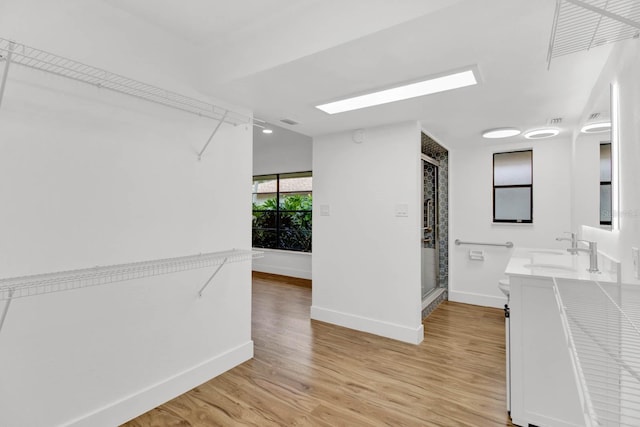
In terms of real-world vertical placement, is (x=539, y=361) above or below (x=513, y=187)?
below

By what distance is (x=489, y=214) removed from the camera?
450 centimetres

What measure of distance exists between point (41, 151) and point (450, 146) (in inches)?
179

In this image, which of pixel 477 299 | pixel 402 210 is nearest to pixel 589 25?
pixel 402 210

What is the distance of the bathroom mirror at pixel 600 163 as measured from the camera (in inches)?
74.2

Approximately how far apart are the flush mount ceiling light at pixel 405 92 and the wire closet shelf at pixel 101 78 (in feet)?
2.73

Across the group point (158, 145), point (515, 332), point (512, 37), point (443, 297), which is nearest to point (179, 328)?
point (158, 145)

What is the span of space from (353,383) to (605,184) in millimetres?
2245

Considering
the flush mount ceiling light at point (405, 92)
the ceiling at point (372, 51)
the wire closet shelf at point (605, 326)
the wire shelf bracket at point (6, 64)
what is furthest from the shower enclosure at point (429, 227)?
the wire shelf bracket at point (6, 64)

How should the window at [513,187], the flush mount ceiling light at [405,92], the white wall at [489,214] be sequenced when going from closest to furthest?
the flush mount ceiling light at [405,92]
the white wall at [489,214]
the window at [513,187]

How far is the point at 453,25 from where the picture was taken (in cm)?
165

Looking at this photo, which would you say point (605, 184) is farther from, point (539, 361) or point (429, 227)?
point (429, 227)

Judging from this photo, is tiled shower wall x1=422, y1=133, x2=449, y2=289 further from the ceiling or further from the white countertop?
the white countertop

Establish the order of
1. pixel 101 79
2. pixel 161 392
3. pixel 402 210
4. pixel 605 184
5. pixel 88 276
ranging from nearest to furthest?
pixel 88 276
pixel 101 79
pixel 605 184
pixel 161 392
pixel 402 210

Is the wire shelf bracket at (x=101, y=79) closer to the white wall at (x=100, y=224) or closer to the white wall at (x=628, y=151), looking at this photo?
the white wall at (x=100, y=224)
